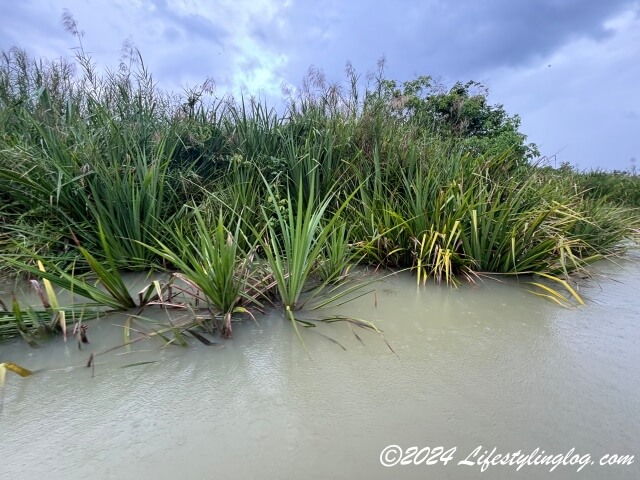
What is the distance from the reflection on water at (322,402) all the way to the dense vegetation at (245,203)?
286 millimetres

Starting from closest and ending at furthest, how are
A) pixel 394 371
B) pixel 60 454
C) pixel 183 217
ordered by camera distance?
pixel 60 454 < pixel 394 371 < pixel 183 217

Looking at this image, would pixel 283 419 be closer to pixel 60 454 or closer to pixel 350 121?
pixel 60 454

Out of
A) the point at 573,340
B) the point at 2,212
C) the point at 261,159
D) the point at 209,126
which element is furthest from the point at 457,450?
the point at 209,126

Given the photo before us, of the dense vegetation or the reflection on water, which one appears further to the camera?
the dense vegetation

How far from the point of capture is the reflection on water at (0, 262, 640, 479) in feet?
4.29

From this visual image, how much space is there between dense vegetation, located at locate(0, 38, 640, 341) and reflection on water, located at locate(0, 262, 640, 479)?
0.94 ft

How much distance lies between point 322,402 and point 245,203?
7.06ft

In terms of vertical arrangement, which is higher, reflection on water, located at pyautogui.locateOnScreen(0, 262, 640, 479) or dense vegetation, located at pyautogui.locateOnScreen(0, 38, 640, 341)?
dense vegetation, located at pyautogui.locateOnScreen(0, 38, 640, 341)

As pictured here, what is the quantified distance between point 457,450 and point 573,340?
1.32 metres

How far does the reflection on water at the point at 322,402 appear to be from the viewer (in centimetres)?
131

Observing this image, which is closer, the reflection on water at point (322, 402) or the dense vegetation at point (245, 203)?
the reflection on water at point (322, 402)

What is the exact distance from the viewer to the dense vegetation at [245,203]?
2471 millimetres

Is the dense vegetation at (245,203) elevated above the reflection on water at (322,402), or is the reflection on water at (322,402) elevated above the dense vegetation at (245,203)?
the dense vegetation at (245,203)

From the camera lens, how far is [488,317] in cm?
255
